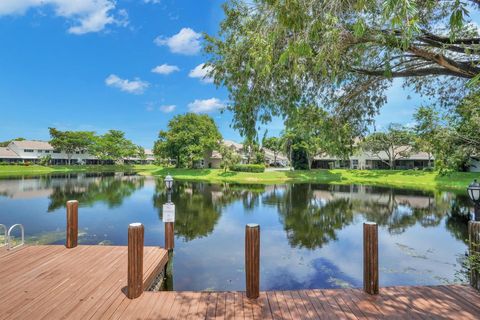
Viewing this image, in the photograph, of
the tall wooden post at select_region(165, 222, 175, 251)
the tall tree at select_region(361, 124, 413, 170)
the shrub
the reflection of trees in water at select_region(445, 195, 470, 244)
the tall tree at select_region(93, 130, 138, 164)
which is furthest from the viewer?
the tall tree at select_region(93, 130, 138, 164)

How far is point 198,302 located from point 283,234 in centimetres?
782

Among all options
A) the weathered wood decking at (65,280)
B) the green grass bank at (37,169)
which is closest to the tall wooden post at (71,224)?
the weathered wood decking at (65,280)

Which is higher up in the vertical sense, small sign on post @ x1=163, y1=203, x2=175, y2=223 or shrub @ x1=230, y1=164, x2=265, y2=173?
shrub @ x1=230, y1=164, x2=265, y2=173

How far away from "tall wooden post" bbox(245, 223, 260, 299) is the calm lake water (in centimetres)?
265

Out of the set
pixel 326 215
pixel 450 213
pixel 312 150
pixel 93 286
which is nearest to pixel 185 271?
pixel 93 286

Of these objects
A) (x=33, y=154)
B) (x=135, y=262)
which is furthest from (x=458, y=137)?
(x=33, y=154)

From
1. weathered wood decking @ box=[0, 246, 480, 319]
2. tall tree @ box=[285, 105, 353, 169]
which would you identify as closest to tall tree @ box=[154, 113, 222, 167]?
tall tree @ box=[285, 105, 353, 169]

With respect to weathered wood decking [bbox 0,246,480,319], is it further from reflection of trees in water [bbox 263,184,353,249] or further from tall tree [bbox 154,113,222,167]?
tall tree [bbox 154,113,222,167]

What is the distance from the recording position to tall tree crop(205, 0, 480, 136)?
163 inches

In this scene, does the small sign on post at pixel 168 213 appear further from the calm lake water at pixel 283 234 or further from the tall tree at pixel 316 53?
the tall tree at pixel 316 53

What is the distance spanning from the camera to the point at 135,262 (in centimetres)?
425

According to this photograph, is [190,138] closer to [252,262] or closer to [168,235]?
[168,235]

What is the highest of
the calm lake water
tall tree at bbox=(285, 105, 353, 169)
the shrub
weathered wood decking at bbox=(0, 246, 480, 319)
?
tall tree at bbox=(285, 105, 353, 169)

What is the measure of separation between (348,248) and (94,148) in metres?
65.3
